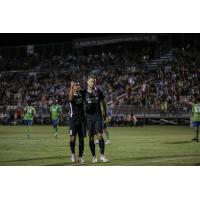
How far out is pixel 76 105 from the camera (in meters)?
11.9

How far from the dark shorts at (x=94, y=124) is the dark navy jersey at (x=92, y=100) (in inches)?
4.6

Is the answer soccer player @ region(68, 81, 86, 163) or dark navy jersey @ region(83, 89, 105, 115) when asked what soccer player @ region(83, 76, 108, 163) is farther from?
soccer player @ region(68, 81, 86, 163)

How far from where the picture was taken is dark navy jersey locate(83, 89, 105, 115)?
38.3ft

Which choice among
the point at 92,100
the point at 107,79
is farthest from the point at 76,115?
the point at 107,79

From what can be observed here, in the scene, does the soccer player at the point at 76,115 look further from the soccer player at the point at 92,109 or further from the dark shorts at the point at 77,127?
the soccer player at the point at 92,109

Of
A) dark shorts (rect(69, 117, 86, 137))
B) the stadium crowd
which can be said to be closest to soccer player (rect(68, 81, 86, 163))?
dark shorts (rect(69, 117, 86, 137))

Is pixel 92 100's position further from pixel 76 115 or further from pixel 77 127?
pixel 77 127

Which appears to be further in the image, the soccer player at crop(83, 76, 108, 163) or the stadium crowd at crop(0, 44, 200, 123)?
the stadium crowd at crop(0, 44, 200, 123)

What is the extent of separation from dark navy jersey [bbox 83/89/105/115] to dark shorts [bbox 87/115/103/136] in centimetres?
12

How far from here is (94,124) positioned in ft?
38.4

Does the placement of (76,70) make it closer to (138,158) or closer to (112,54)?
(112,54)

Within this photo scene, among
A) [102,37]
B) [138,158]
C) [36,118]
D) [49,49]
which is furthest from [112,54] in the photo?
[138,158]

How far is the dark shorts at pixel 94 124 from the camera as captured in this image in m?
11.7

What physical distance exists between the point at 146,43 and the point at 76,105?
83.4 feet
